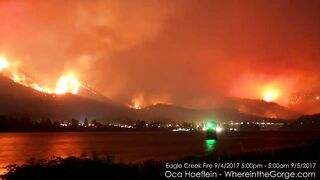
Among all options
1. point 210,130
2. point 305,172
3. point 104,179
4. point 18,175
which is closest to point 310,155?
point 305,172

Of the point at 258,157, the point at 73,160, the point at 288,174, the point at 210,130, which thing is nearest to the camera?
the point at 288,174

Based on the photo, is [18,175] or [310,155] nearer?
[18,175]

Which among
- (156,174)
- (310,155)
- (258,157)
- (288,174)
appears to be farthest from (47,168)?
(310,155)

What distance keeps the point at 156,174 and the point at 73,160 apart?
24.7 feet

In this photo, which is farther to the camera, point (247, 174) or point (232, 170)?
point (232, 170)

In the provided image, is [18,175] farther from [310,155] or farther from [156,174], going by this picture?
[310,155]

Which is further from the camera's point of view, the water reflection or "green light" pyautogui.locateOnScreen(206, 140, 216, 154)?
"green light" pyautogui.locateOnScreen(206, 140, 216, 154)

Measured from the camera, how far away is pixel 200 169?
35.1m

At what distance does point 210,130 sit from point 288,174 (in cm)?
11195

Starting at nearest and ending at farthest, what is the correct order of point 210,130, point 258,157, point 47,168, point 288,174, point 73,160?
point 288,174
point 47,168
point 73,160
point 258,157
point 210,130

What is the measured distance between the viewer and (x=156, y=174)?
32344mm

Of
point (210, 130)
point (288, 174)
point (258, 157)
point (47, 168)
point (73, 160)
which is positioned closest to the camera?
point (288, 174)

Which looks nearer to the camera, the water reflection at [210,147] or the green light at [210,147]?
the water reflection at [210,147]

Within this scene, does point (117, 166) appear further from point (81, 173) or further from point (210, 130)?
point (210, 130)
